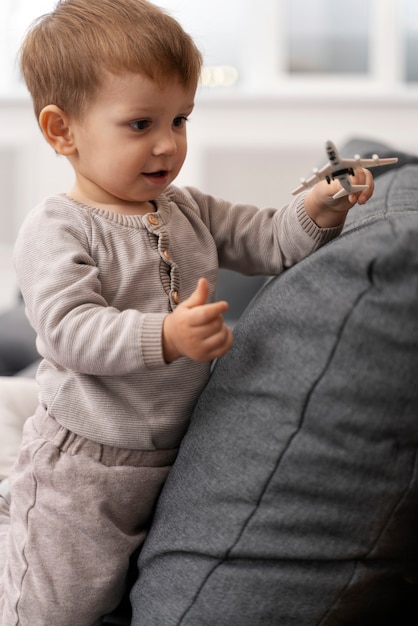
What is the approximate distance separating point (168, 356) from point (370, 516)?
259 mm

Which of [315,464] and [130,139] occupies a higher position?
[130,139]

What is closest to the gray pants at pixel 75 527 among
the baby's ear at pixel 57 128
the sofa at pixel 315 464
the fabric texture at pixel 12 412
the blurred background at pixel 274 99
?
the sofa at pixel 315 464

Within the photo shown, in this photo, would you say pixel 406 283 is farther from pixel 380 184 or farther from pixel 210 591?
pixel 380 184

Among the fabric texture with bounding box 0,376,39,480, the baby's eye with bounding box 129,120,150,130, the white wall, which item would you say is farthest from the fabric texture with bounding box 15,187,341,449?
the white wall

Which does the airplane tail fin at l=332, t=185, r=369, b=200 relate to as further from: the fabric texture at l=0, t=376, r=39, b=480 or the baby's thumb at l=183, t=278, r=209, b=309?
the fabric texture at l=0, t=376, r=39, b=480

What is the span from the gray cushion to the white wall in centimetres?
306

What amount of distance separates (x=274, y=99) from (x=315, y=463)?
3193 millimetres

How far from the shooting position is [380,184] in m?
1.56

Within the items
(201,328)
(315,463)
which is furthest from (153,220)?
(315,463)

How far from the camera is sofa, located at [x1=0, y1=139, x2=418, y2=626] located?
0.83 meters

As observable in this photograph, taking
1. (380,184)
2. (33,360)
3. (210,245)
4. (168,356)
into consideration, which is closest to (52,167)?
(33,360)

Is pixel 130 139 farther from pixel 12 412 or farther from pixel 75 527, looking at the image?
pixel 12 412

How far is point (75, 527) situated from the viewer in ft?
3.47

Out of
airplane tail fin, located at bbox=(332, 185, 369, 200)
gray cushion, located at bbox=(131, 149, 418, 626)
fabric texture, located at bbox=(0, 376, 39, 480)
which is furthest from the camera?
fabric texture, located at bbox=(0, 376, 39, 480)
